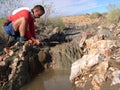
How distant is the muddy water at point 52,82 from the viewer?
624cm

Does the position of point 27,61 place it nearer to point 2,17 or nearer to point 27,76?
point 27,76

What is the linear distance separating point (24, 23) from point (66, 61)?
1.92 meters

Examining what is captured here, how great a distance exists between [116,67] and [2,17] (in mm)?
9340

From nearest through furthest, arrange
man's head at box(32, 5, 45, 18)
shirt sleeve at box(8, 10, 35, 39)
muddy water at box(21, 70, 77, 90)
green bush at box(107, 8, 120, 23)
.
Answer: muddy water at box(21, 70, 77, 90)
man's head at box(32, 5, 45, 18)
shirt sleeve at box(8, 10, 35, 39)
green bush at box(107, 8, 120, 23)

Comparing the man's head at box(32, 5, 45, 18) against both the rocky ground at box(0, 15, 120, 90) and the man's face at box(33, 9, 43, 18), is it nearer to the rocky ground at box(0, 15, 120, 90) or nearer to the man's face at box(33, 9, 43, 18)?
the man's face at box(33, 9, 43, 18)

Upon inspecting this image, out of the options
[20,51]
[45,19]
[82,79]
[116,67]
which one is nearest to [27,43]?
[20,51]

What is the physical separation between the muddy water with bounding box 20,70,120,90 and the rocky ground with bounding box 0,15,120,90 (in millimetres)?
141

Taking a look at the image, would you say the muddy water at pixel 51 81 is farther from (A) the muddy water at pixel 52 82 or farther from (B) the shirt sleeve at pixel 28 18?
(B) the shirt sleeve at pixel 28 18

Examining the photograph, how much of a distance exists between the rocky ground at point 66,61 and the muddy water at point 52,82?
0.14m

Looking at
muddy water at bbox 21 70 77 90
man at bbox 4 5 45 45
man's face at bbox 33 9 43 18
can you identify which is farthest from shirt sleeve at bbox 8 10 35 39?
muddy water at bbox 21 70 77 90

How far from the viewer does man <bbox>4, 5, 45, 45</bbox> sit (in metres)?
7.11

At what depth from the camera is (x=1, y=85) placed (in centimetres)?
630

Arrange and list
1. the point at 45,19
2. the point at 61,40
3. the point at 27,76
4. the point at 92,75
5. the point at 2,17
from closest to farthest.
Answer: the point at 92,75 → the point at 27,76 → the point at 61,40 → the point at 2,17 → the point at 45,19

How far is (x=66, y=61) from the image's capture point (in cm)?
844
